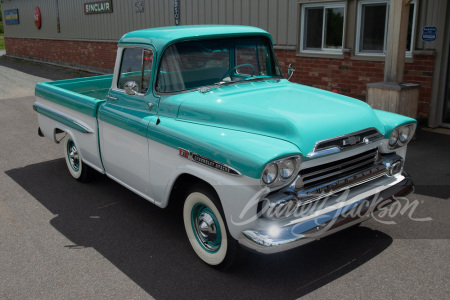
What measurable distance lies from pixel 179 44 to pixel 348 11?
5426mm

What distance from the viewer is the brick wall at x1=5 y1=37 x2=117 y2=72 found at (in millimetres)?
16406

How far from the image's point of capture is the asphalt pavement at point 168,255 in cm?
338

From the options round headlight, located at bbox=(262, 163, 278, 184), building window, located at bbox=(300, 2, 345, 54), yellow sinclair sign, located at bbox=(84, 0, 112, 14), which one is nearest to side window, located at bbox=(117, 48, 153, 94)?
round headlight, located at bbox=(262, 163, 278, 184)

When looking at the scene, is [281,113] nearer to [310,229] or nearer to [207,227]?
[310,229]

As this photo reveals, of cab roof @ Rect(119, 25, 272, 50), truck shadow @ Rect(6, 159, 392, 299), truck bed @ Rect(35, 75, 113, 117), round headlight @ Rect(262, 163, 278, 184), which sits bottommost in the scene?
truck shadow @ Rect(6, 159, 392, 299)

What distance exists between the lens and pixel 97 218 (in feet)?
15.4

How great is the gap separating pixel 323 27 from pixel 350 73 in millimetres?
1168

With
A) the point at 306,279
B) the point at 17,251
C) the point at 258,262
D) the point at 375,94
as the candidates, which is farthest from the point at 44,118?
the point at 375,94

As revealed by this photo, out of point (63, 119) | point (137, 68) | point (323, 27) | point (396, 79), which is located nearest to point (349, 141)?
point (137, 68)

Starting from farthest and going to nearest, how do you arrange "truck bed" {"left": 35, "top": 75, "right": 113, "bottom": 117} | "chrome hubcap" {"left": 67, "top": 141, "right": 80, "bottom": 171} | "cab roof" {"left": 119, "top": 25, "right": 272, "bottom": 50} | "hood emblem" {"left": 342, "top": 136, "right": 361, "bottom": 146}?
"chrome hubcap" {"left": 67, "top": 141, "right": 80, "bottom": 171} < "truck bed" {"left": 35, "top": 75, "right": 113, "bottom": 117} < "cab roof" {"left": 119, "top": 25, "right": 272, "bottom": 50} < "hood emblem" {"left": 342, "top": 136, "right": 361, "bottom": 146}

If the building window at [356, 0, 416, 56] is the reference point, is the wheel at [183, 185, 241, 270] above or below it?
below

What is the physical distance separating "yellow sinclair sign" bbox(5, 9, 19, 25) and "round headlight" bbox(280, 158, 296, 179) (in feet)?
82.0

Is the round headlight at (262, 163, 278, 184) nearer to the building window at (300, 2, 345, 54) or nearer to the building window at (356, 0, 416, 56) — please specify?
the building window at (356, 0, 416, 56)

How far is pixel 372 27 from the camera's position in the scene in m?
8.38
